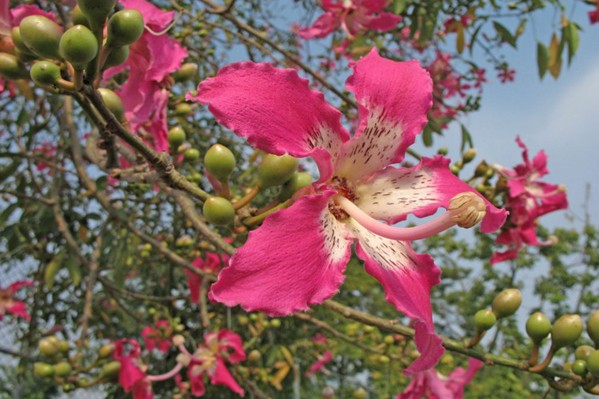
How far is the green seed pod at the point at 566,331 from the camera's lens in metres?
1.03

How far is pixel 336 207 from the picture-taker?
0.90m

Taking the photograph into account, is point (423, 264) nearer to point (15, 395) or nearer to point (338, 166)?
point (338, 166)

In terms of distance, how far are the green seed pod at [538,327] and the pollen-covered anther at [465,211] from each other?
432 millimetres

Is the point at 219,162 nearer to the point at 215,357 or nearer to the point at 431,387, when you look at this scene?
the point at 431,387

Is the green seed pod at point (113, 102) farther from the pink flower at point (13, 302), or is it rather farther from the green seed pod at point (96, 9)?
the pink flower at point (13, 302)

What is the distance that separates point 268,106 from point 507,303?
65cm

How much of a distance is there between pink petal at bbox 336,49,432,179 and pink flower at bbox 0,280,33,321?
2931 millimetres

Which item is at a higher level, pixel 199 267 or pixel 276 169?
pixel 276 169

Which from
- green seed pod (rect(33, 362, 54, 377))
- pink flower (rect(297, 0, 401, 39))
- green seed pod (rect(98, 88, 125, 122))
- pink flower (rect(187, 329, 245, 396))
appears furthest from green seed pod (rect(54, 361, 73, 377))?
pink flower (rect(297, 0, 401, 39))

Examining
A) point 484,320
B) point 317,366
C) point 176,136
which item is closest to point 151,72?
point 176,136

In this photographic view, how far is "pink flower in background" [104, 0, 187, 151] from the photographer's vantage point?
1.29 meters

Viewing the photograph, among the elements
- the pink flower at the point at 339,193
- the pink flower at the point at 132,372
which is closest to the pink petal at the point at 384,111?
the pink flower at the point at 339,193

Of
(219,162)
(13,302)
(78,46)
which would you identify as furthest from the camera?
(13,302)

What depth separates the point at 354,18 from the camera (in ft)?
8.57
